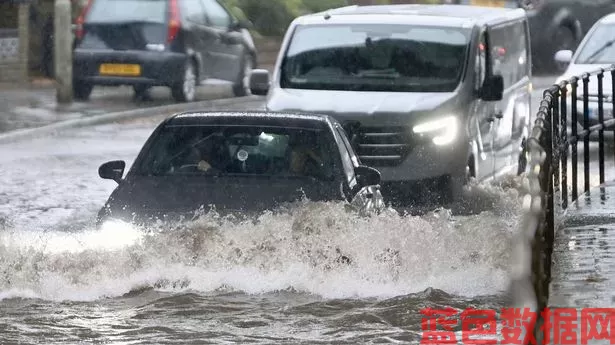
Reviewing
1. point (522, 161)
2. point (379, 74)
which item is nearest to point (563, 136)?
point (379, 74)

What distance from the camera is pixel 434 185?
15906 mm

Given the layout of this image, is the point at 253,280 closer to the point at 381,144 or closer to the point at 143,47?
the point at 381,144

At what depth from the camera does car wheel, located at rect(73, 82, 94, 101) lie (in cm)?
2706

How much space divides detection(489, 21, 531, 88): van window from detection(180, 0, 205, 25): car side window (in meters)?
8.50

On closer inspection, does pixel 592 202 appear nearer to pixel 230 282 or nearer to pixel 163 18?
pixel 230 282

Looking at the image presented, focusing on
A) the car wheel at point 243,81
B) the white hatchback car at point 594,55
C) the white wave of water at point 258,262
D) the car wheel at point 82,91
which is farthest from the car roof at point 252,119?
the car wheel at point 243,81

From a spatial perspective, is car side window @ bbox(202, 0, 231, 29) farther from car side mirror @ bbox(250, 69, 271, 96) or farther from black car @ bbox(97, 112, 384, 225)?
black car @ bbox(97, 112, 384, 225)

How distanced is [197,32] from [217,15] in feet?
3.69

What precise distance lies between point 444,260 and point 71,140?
1165cm

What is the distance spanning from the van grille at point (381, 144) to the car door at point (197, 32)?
11.4m

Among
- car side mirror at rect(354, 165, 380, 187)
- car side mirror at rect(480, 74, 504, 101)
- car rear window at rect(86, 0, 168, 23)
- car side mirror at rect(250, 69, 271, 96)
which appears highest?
car side mirror at rect(354, 165, 380, 187)

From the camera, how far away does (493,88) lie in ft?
54.3

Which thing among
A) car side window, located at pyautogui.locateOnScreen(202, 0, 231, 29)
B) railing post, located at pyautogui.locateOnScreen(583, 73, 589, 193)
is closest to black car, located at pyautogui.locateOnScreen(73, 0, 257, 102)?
car side window, located at pyautogui.locateOnScreen(202, 0, 231, 29)

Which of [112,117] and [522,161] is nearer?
[522,161]
